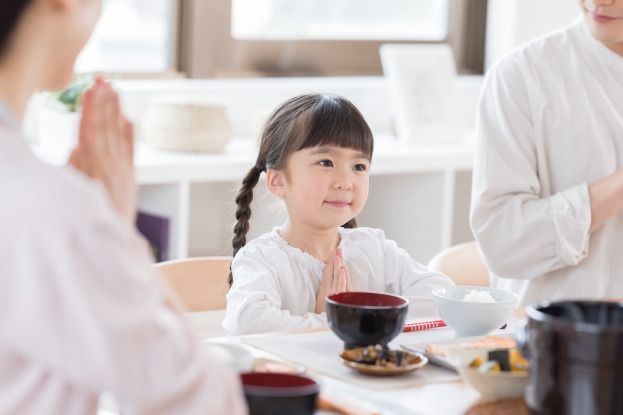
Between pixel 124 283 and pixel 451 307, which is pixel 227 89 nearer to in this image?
pixel 451 307

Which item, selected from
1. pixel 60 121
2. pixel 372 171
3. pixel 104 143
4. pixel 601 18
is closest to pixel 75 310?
pixel 104 143

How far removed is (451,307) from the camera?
1.60 m

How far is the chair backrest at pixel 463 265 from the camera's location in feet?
7.89

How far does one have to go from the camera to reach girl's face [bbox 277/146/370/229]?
1982mm

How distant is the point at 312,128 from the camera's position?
2.01 m

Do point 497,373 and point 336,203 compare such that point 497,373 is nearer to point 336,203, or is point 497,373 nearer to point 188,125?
point 336,203

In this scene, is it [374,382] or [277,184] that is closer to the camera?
[374,382]

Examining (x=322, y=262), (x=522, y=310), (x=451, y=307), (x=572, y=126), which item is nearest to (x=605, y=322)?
(x=451, y=307)

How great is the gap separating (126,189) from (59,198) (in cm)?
33

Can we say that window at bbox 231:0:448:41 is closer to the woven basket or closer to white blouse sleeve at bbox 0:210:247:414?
the woven basket

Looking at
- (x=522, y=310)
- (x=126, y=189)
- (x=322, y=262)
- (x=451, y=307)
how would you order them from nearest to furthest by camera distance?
(x=126, y=189), (x=451, y=307), (x=522, y=310), (x=322, y=262)

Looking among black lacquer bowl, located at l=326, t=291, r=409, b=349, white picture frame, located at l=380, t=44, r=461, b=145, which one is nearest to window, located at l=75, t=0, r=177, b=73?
white picture frame, located at l=380, t=44, r=461, b=145

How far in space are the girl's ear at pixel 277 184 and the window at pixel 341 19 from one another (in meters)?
1.87

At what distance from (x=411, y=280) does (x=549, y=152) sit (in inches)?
19.2
